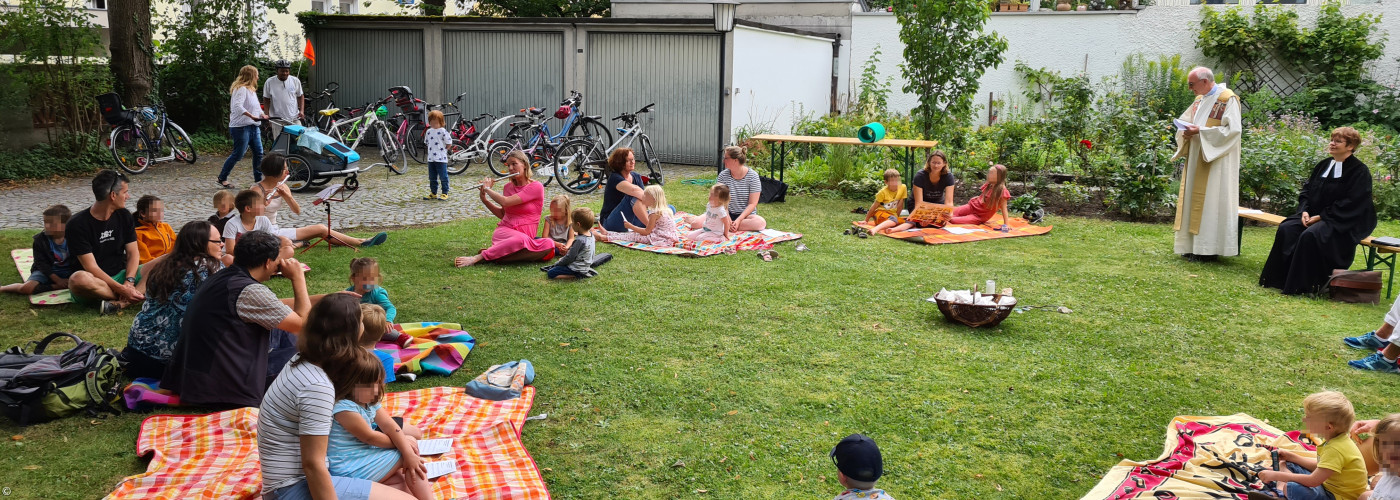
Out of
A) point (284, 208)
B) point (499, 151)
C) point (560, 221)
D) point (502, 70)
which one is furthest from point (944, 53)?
point (284, 208)

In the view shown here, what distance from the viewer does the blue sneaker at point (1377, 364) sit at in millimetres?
5242

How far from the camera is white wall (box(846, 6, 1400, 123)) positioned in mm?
17734

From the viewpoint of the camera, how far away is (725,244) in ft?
28.1

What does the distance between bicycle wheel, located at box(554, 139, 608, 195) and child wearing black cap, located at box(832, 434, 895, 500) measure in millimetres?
9711

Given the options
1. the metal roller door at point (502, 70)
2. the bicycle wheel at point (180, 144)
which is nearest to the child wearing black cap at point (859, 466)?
the bicycle wheel at point (180, 144)

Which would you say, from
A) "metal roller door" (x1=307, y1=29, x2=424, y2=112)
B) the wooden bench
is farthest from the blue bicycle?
the wooden bench

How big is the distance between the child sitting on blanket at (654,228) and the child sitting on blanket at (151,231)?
3535 mm

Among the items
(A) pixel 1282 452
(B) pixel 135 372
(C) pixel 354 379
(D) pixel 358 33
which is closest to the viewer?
(C) pixel 354 379

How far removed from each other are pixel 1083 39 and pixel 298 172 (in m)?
14.2

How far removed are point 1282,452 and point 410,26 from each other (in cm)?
1577

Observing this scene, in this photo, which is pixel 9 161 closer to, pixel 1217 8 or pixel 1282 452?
pixel 1282 452

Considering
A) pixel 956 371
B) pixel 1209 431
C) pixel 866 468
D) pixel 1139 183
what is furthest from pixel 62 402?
pixel 1139 183

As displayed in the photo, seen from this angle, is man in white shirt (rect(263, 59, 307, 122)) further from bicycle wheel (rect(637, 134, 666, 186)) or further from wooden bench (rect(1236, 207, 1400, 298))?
wooden bench (rect(1236, 207, 1400, 298))

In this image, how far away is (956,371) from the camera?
5.14 m
